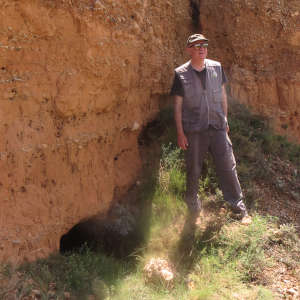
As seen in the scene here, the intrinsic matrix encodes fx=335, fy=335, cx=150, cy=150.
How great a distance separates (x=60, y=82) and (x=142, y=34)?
4.52ft

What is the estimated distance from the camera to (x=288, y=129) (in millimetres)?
5656

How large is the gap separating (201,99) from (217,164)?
27.6 inches

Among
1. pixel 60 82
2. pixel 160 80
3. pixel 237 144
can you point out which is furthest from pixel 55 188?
pixel 237 144

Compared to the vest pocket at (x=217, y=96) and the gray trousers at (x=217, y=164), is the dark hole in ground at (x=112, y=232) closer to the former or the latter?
the gray trousers at (x=217, y=164)

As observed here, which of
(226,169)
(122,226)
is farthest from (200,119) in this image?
(122,226)

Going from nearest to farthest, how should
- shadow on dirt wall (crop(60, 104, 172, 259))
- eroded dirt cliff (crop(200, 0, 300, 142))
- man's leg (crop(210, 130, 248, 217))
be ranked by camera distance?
man's leg (crop(210, 130, 248, 217)), shadow on dirt wall (crop(60, 104, 172, 259)), eroded dirt cliff (crop(200, 0, 300, 142))

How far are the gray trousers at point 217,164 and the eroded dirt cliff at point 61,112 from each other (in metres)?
0.90

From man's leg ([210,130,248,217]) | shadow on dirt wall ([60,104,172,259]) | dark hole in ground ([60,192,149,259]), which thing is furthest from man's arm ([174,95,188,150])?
dark hole in ground ([60,192,149,259])

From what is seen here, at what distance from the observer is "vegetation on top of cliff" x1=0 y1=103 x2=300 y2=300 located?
110 inches

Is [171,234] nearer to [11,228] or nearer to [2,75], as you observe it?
[11,228]

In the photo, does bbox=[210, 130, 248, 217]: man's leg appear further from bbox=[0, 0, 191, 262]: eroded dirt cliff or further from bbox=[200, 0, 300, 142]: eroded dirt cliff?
bbox=[200, 0, 300, 142]: eroded dirt cliff

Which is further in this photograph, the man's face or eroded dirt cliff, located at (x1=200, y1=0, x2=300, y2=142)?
eroded dirt cliff, located at (x1=200, y1=0, x2=300, y2=142)

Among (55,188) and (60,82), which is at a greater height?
(60,82)

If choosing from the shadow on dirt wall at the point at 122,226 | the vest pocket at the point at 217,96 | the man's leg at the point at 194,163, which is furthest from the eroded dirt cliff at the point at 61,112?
the vest pocket at the point at 217,96
